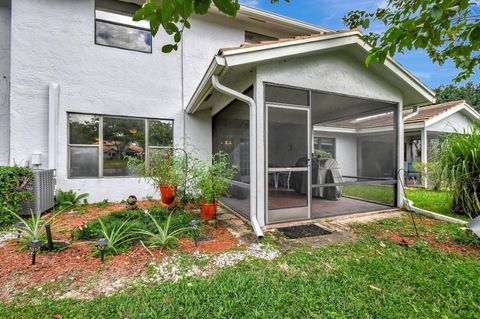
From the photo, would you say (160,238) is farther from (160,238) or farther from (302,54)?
(302,54)

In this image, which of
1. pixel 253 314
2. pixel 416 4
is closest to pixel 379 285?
pixel 253 314

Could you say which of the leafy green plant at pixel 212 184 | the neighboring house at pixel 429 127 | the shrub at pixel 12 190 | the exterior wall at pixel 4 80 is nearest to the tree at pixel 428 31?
the leafy green plant at pixel 212 184

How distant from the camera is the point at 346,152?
7.95 m

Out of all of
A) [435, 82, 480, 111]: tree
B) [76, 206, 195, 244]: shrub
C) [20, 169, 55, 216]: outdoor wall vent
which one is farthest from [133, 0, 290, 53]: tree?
[435, 82, 480, 111]: tree

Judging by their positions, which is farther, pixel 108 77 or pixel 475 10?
pixel 108 77

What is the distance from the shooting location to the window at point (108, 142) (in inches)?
235

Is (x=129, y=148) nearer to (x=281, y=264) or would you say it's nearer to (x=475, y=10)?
(x=281, y=264)

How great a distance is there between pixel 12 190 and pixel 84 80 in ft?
10.6

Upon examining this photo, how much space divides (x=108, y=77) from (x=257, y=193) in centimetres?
533

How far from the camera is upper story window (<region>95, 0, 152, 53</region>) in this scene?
6246mm

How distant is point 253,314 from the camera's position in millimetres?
1963

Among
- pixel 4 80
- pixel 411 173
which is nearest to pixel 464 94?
pixel 411 173

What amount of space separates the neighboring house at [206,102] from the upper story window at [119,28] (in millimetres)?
28

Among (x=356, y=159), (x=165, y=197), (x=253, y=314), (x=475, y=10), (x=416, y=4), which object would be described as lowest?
(x=253, y=314)
